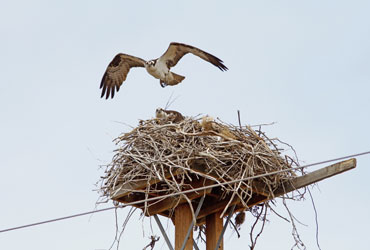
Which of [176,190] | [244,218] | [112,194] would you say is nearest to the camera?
[176,190]

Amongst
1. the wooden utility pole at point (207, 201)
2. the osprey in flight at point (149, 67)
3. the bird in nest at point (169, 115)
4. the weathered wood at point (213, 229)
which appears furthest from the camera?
the osprey in flight at point (149, 67)

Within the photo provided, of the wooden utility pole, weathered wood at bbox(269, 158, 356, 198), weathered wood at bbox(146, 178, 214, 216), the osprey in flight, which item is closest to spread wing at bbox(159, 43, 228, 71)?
the osprey in flight

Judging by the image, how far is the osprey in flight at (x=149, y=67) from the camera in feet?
31.9

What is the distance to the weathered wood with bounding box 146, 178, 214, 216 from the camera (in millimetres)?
6363

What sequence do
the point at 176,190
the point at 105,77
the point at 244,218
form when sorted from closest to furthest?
the point at 176,190 < the point at 244,218 < the point at 105,77

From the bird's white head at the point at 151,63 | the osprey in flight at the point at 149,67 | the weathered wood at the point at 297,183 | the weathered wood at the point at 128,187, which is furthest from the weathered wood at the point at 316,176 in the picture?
the bird's white head at the point at 151,63

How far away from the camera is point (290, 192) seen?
670cm

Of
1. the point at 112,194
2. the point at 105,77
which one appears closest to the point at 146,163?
the point at 112,194

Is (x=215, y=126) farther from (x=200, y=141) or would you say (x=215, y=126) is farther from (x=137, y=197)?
(x=137, y=197)

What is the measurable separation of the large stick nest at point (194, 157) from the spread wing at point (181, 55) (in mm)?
1904

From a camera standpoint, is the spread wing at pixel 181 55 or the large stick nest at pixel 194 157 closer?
the large stick nest at pixel 194 157

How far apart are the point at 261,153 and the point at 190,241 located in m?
1.06

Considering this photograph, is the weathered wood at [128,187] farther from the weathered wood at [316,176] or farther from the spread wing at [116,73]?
the spread wing at [116,73]

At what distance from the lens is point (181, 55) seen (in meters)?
9.77
